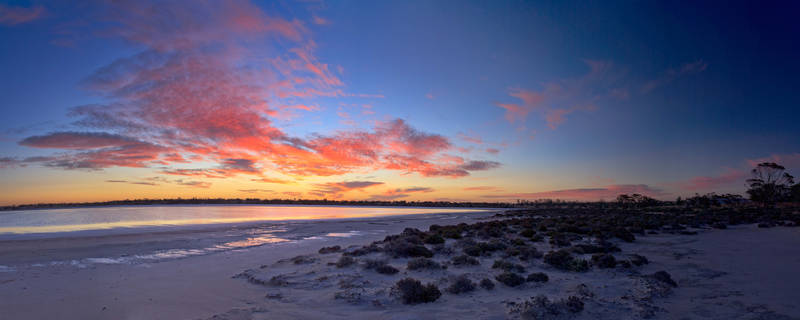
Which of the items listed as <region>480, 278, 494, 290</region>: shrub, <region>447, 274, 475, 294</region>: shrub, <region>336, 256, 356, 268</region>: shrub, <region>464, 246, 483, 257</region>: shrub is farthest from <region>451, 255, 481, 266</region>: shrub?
<region>336, 256, 356, 268</region>: shrub

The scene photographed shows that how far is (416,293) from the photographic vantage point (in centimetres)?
792

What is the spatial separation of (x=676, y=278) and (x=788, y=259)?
20.9 ft

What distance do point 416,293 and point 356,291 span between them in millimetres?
1740

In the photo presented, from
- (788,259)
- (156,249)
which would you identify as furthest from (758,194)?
(156,249)

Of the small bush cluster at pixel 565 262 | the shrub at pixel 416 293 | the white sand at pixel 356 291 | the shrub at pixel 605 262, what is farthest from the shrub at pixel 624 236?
the shrub at pixel 416 293

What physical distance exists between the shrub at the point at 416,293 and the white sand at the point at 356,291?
0.68 ft

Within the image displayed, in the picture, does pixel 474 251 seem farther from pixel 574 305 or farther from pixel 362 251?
pixel 574 305

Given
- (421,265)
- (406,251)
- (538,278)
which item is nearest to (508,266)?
(538,278)

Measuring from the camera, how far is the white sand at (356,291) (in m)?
7.21

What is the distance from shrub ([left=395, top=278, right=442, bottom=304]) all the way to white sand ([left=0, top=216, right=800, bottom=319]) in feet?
0.68

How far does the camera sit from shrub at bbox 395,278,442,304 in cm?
786

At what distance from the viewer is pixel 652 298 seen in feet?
25.8

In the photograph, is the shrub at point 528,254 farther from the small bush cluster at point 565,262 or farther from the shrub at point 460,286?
the shrub at point 460,286

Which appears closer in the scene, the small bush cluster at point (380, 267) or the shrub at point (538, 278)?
the shrub at point (538, 278)
